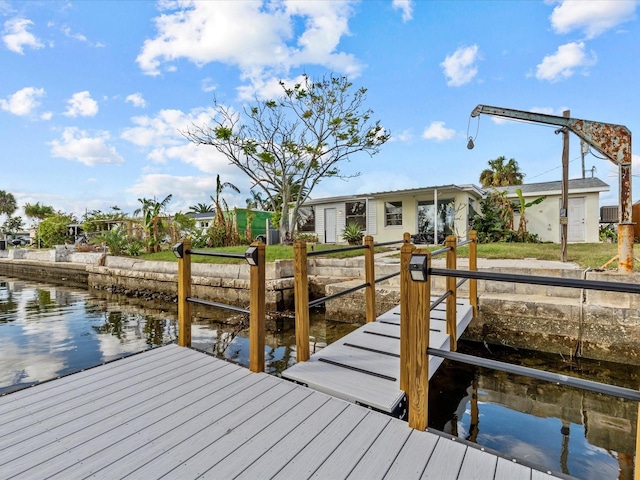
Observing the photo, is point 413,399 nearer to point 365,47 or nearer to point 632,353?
point 632,353

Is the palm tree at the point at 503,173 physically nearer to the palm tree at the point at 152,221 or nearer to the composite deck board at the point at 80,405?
the palm tree at the point at 152,221

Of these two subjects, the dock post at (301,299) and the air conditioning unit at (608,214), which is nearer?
the dock post at (301,299)

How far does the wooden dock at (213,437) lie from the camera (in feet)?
5.01

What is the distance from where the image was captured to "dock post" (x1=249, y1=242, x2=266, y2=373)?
270 centimetres

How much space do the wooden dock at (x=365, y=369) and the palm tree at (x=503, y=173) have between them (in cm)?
2644

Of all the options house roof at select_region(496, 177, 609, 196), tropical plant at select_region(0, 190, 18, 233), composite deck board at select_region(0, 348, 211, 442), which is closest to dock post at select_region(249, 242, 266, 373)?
composite deck board at select_region(0, 348, 211, 442)

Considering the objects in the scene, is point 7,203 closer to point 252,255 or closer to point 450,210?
point 450,210

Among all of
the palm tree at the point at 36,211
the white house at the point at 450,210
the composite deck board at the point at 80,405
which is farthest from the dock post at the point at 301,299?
the palm tree at the point at 36,211

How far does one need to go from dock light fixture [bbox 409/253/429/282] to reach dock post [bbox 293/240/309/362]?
1167 mm

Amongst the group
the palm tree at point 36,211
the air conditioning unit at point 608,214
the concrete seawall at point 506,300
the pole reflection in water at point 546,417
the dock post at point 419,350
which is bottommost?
the pole reflection in water at point 546,417

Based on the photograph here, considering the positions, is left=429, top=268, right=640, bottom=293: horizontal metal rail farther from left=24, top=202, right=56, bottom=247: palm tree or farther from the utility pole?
left=24, top=202, right=56, bottom=247: palm tree

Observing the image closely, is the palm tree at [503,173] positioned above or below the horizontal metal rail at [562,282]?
above

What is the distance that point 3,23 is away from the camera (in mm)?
8648

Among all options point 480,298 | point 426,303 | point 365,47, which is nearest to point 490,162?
point 365,47
